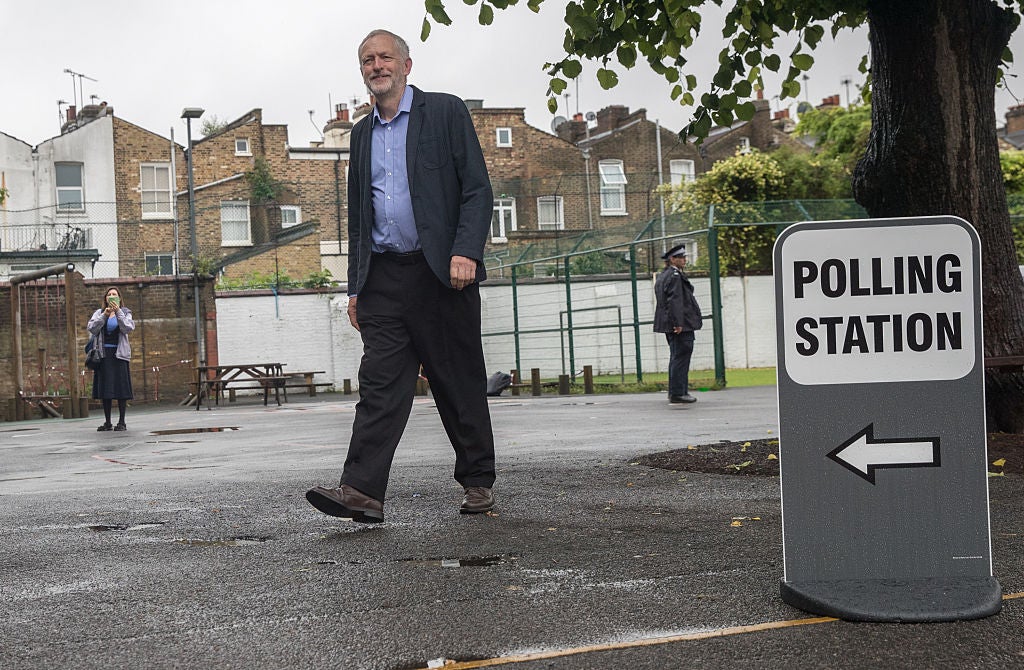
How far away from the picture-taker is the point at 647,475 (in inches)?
266

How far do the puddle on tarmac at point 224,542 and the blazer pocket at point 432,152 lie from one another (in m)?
1.75

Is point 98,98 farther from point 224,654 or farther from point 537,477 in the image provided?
point 224,654

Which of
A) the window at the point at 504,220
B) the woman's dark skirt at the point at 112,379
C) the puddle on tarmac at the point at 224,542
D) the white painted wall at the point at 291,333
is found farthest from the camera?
the window at the point at 504,220

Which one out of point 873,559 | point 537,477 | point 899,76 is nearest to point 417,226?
point 537,477

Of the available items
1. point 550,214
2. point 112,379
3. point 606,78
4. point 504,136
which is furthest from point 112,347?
point 504,136

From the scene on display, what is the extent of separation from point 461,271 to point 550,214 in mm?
39427

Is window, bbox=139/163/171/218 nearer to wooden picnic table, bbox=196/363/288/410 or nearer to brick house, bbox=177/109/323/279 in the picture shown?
brick house, bbox=177/109/323/279

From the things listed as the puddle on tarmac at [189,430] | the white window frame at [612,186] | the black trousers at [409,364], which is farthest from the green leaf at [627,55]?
the white window frame at [612,186]

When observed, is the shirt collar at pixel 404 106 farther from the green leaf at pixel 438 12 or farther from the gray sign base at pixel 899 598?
the gray sign base at pixel 899 598

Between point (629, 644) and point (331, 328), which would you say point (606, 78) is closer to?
point (629, 644)

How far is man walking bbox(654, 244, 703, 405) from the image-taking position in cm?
1570

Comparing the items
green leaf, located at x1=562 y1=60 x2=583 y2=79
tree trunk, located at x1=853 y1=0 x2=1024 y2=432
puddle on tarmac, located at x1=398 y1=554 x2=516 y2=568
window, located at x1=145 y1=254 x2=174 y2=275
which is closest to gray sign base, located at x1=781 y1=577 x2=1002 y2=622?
puddle on tarmac, located at x1=398 y1=554 x2=516 y2=568

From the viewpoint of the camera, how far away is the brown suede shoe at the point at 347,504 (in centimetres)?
495

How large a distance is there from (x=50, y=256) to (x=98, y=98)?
677 inches
